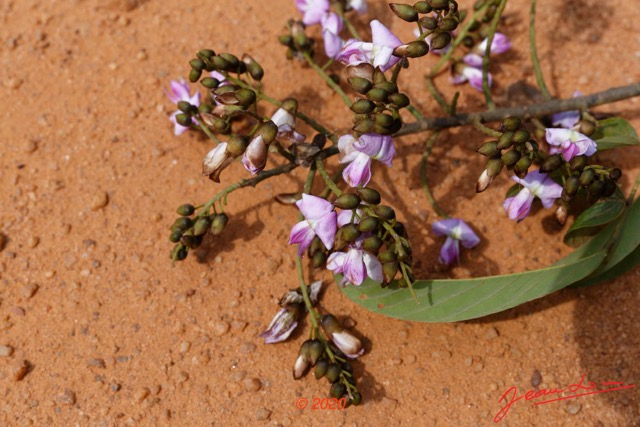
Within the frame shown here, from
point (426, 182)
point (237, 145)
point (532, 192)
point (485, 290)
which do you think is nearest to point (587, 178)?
point (532, 192)

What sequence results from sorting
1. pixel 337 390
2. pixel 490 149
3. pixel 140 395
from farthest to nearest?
1. pixel 140 395
2. pixel 337 390
3. pixel 490 149

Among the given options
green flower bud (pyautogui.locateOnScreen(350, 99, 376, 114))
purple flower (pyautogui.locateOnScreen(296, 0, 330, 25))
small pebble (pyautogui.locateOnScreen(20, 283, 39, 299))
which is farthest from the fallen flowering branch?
small pebble (pyautogui.locateOnScreen(20, 283, 39, 299))

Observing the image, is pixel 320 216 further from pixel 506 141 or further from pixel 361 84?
pixel 506 141

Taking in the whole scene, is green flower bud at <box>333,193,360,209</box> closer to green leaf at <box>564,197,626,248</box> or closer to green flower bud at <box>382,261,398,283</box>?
green flower bud at <box>382,261,398,283</box>

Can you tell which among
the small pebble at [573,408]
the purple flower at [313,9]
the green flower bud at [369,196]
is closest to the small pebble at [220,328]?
the green flower bud at [369,196]

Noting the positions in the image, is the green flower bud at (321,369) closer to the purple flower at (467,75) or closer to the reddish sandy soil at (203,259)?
the reddish sandy soil at (203,259)

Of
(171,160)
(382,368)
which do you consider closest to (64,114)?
(171,160)
